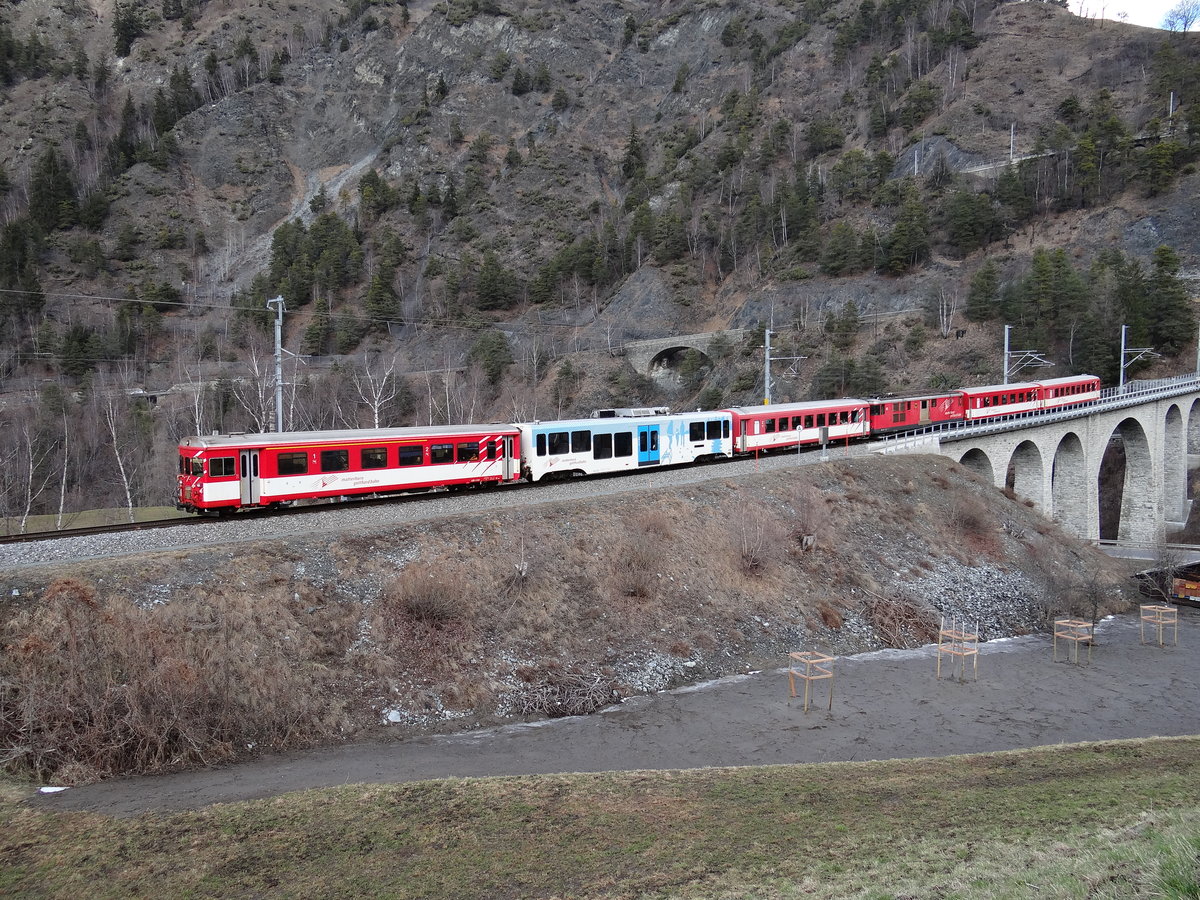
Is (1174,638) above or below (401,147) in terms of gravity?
below

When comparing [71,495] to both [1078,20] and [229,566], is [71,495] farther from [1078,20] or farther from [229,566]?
[1078,20]

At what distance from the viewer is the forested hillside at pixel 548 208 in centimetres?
6319

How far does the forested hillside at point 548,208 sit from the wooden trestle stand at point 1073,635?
1380 inches

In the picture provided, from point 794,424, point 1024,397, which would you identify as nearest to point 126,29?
point 794,424

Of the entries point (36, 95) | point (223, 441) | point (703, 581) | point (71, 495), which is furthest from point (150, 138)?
point (703, 581)

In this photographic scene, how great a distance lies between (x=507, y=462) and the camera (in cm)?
2622

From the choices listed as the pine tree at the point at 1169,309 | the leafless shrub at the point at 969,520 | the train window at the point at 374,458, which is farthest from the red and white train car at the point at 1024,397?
the train window at the point at 374,458

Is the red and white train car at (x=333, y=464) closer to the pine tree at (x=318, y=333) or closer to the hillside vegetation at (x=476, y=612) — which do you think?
the hillside vegetation at (x=476, y=612)

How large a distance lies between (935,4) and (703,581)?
13361 centimetres

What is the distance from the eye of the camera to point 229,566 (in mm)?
16453

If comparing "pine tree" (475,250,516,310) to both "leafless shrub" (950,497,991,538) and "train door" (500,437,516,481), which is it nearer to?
"train door" (500,437,516,481)

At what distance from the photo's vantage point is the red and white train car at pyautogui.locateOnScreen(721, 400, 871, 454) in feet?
117

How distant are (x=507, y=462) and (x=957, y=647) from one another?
53.0ft

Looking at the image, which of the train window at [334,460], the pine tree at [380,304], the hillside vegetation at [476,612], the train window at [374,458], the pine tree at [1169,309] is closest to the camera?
the hillside vegetation at [476,612]
